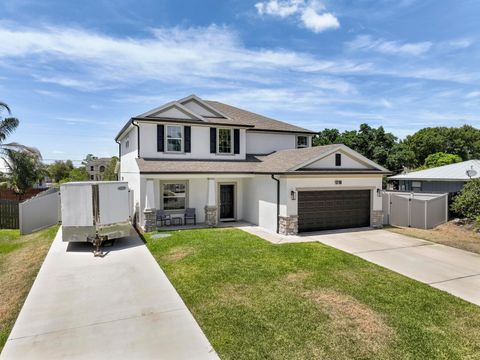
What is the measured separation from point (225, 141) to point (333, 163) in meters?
6.32

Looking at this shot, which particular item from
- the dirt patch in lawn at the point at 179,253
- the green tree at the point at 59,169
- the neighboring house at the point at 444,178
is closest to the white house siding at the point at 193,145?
the dirt patch in lawn at the point at 179,253

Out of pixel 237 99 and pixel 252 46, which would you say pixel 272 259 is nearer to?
pixel 252 46

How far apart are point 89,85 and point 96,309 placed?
15.5 m

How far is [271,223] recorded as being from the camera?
14.1 metres

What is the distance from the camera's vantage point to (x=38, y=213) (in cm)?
1544

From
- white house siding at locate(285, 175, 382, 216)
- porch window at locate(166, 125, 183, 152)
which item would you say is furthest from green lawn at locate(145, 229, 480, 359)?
porch window at locate(166, 125, 183, 152)

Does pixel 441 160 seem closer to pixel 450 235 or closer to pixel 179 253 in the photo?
pixel 450 235

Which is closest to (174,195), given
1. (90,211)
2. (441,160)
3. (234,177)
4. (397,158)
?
(234,177)

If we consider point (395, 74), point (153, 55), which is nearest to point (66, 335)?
point (153, 55)

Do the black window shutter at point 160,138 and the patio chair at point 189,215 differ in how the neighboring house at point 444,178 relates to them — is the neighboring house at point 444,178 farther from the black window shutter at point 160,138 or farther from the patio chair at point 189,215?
the black window shutter at point 160,138

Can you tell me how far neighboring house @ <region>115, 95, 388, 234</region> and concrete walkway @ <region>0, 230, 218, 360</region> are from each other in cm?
567

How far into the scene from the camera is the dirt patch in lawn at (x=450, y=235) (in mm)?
11505

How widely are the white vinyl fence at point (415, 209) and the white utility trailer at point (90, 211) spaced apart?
13.8 metres

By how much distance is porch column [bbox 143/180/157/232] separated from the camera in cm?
1352
